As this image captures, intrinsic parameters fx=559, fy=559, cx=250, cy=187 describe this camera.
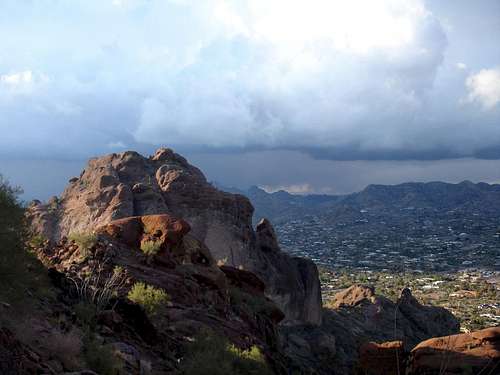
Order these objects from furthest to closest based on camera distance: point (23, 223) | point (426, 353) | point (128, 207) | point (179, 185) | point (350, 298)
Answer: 1. point (350, 298)
2. point (179, 185)
3. point (128, 207)
4. point (426, 353)
5. point (23, 223)

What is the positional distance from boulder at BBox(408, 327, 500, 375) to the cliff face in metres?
19.2

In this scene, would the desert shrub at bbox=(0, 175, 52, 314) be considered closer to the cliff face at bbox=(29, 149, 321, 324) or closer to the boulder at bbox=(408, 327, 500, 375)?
the boulder at bbox=(408, 327, 500, 375)

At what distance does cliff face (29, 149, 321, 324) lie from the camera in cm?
4809

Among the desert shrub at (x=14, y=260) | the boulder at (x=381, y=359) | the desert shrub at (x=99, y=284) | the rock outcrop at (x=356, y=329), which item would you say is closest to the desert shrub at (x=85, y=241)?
the desert shrub at (x=99, y=284)

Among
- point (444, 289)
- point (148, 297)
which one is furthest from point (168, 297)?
point (444, 289)

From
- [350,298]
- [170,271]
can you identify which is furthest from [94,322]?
[350,298]

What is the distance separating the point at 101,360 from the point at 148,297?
7.96 meters

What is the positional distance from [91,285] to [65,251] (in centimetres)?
427

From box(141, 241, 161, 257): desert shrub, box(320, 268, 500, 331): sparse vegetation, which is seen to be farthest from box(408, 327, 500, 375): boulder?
box(320, 268, 500, 331): sparse vegetation

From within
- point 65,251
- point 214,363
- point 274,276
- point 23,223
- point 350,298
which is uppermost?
point 23,223

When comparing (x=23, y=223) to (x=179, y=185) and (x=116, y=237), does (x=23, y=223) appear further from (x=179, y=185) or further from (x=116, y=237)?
(x=179, y=185)

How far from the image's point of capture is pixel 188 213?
4912 cm

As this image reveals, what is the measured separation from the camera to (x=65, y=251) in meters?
25.5

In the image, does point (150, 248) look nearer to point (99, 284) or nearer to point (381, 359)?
point (99, 284)
